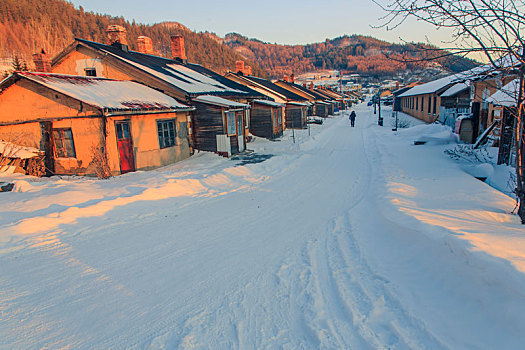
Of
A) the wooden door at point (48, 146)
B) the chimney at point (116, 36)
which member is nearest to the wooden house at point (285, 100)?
the chimney at point (116, 36)

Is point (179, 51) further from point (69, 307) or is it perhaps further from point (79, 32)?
point (79, 32)

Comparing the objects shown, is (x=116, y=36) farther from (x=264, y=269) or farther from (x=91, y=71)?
(x=264, y=269)

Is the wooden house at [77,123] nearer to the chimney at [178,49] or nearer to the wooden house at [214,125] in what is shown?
the wooden house at [214,125]

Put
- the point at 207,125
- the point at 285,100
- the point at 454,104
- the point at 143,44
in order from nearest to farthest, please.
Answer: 1. the point at 207,125
2. the point at 143,44
3. the point at 454,104
4. the point at 285,100

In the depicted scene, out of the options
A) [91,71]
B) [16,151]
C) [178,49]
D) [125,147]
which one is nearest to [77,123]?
[125,147]

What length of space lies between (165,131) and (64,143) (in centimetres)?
425

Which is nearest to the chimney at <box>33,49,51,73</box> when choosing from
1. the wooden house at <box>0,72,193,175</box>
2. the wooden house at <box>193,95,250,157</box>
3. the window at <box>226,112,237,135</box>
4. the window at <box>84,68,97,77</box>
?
the window at <box>84,68,97,77</box>

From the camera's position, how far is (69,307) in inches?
154

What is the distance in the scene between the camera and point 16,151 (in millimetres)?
12195

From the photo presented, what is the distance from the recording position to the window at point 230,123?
667 inches

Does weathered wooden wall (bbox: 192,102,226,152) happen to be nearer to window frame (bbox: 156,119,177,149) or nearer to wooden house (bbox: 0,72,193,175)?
window frame (bbox: 156,119,177,149)

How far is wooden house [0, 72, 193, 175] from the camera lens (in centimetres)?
1206

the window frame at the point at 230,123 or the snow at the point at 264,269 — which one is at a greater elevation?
the window frame at the point at 230,123

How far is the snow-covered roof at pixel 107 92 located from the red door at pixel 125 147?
0.94m
